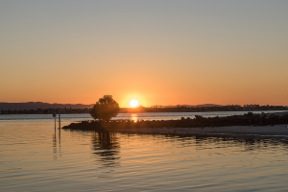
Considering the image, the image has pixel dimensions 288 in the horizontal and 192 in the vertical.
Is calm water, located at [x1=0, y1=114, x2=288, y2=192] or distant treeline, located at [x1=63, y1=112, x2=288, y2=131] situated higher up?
distant treeline, located at [x1=63, y1=112, x2=288, y2=131]

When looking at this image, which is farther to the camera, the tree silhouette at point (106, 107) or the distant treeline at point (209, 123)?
the tree silhouette at point (106, 107)

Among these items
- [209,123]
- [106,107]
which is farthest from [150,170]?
[106,107]

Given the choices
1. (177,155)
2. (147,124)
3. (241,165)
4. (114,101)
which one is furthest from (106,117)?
(241,165)

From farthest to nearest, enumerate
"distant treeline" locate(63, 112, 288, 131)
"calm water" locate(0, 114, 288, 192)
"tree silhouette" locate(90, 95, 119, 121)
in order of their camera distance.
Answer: "tree silhouette" locate(90, 95, 119, 121)
"distant treeline" locate(63, 112, 288, 131)
"calm water" locate(0, 114, 288, 192)

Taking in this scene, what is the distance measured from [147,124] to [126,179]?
56143 millimetres

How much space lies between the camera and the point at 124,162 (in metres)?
28.5

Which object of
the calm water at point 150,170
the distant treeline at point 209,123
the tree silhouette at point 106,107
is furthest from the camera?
the tree silhouette at point 106,107

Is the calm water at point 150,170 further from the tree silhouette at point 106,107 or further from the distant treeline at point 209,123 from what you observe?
the tree silhouette at point 106,107

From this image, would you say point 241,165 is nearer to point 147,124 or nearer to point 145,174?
point 145,174

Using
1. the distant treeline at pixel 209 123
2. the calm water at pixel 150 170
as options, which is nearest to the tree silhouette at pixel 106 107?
the distant treeline at pixel 209 123

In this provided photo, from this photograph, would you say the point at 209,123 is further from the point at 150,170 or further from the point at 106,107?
the point at 150,170

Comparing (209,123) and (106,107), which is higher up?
(106,107)

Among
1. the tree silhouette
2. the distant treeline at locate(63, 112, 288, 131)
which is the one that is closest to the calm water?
the distant treeline at locate(63, 112, 288, 131)

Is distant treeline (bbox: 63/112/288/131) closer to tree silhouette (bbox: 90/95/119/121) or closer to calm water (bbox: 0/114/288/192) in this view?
tree silhouette (bbox: 90/95/119/121)
